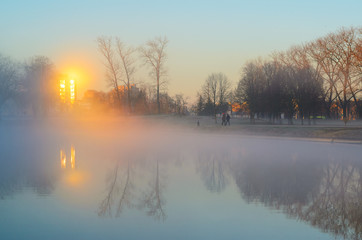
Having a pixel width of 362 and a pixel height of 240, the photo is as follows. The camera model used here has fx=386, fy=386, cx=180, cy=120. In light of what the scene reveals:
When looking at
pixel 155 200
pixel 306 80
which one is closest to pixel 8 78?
pixel 306 80

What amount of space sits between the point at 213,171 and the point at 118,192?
5.33m

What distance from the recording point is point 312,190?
11.7 m

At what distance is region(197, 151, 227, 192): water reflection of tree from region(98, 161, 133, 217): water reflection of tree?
8.76 ft

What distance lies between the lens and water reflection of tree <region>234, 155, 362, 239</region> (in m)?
8.46

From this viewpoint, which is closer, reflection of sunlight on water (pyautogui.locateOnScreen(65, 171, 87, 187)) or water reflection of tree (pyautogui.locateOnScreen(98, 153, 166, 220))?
water reflection of tree (pyautogui.locateOnScreen(98, 153, 166, 220))

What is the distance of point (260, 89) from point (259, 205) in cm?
6656

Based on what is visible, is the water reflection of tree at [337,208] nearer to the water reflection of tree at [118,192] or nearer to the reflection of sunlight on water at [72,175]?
the water reflection of tree at [118,192]

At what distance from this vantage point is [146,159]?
2008 centimetres

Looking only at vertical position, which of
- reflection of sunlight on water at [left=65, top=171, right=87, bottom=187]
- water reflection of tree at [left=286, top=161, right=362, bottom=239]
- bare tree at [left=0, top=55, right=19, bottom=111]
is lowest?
water reflection of tree at [left=286, top=161, right=362, bottom=239]

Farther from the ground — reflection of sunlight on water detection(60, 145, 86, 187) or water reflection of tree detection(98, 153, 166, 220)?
reflection of sunlight on water detection(60, 145, 86, 187)

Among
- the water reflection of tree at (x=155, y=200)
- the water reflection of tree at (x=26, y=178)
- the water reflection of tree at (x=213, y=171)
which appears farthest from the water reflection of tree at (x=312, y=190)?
the water reflection of tree at (x=26, y=178)

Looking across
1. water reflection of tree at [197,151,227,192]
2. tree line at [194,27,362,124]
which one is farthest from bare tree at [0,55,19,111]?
water reflection of tree at [197,151,227,192]

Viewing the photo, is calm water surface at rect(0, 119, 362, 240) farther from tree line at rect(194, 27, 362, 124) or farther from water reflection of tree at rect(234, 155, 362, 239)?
tree line at rect(194, 27, 362, 124)

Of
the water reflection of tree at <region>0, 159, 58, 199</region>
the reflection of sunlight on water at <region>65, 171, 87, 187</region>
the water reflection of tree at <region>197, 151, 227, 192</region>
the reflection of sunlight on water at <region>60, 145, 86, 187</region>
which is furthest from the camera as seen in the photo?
the reflection of sunlight on water at <region>60, 145, 86, 187</region>
